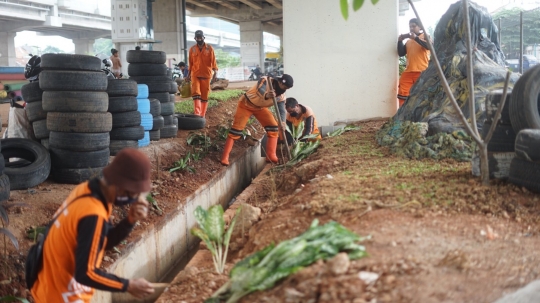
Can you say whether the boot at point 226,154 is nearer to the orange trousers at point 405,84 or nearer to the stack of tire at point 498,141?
the orange trousers at point 405,84

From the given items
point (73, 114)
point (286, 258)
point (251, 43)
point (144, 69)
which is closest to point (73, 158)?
point (73, 114)

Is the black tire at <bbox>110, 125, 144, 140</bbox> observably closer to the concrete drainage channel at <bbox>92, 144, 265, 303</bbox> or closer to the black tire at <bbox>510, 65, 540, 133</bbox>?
the concrete drainage channel at <bbox>92, 144, 265, 303</bbox>

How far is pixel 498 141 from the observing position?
226 inches

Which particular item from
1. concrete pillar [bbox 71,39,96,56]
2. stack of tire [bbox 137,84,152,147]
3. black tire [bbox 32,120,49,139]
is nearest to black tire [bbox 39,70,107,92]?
black tire [bbox 32,120,49,139]

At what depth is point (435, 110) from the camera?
843cm

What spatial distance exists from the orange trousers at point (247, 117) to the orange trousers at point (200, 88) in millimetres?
3575

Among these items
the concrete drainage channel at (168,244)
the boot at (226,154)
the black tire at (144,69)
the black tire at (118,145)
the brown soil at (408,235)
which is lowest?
the concrete drainage channel at (168,244)

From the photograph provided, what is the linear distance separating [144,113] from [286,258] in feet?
22.3

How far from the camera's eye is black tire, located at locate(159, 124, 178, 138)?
1105 centimetres

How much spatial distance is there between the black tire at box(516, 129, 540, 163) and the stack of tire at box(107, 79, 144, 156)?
228 inches

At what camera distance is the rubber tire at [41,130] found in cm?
795

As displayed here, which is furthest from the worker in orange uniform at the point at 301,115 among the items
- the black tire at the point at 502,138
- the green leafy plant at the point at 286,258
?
the green leafy plant at the point at 286,258

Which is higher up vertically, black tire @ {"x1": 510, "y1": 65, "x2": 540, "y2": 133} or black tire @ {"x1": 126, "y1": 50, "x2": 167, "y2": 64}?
black tire @ {"x1": 126, "y1": 50, "x2": 167, "y2": 64}

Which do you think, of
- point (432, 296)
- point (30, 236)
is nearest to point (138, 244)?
point (30, 236)
